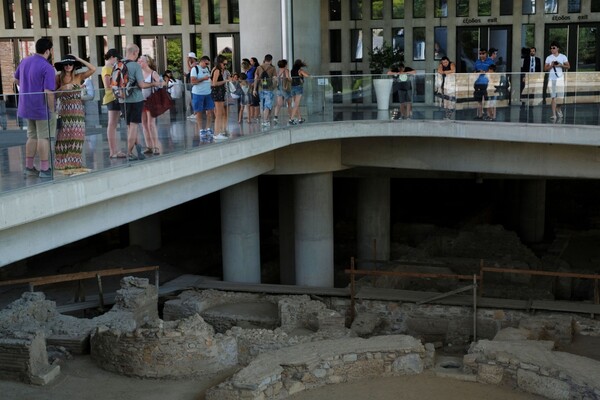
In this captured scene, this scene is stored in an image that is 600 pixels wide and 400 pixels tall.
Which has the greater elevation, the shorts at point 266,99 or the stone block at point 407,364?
the shorts at point 266,99

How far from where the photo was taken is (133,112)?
47.9 ft

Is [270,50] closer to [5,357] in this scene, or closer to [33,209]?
[5,357]

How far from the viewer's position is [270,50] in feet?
87.6

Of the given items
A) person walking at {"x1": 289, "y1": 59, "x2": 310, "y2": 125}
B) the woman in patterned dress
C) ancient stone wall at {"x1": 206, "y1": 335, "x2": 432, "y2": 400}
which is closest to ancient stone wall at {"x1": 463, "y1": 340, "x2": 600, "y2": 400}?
ancient stone wall at {"x1": 206, "y1": 335, "x2": 432, "y2": 400}

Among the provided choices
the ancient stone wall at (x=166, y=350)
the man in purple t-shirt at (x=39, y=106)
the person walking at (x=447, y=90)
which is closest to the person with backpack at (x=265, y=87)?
the person walking at (x=447, y=90)

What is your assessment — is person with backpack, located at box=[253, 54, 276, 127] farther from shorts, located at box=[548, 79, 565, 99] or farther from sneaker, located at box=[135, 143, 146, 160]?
shorts, located at box=[548, 79, 565, 99]

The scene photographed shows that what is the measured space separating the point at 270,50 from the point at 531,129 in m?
9.04

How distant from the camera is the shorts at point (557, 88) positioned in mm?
21156

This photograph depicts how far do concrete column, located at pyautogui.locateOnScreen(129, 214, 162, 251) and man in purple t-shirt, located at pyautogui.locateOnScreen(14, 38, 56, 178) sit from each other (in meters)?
18.5

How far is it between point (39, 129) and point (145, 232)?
19.1 metres

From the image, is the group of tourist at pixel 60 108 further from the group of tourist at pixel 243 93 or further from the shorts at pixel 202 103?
the group of tourist at pixel 243 93

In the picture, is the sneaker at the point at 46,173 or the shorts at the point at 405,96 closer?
the sneaker at the point at 46,173

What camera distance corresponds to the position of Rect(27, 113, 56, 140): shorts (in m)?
12.3

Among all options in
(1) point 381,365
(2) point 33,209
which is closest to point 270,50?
(1) point 381,365
